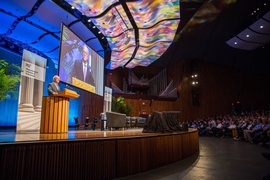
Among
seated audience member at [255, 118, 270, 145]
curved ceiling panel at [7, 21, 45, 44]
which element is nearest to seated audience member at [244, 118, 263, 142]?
seated audience member at [255, 118, 270, 145]

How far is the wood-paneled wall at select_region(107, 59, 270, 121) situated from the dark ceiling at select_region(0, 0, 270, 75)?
2.28 ft

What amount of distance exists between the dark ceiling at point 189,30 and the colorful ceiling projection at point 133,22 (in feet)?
1.79

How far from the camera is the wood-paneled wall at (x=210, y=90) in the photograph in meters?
13.4

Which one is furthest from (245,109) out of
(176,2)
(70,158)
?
(70,158)

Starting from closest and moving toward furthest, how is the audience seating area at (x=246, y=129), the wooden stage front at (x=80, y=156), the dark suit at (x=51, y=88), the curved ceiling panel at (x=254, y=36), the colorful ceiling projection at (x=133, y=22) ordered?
the wooden stage front at (x=80, y=156) → the dark suit at (x=51, y=88) → the audience seating area at (x=246, y=129) → the colorful ceiling projection at (x=133, y=22) → the curved ceiling panel at (x=254, y=36)

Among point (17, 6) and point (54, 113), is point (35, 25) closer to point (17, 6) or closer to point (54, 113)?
point (17, 6)

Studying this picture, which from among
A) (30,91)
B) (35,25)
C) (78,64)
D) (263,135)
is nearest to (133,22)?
(78,64)

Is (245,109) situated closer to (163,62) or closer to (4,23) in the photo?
(163,62)

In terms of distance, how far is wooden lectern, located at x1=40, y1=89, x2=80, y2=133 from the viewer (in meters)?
2.90

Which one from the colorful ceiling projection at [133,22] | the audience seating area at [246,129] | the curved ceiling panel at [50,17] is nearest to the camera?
the curved ceiling panel at [50,17]

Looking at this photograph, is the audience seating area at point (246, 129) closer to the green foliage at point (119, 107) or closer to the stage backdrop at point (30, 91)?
the green foliage at point (119, 107)

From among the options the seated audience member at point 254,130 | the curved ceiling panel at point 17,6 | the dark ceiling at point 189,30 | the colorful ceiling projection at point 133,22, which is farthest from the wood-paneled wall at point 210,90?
the curved ceiling panel at point 17,6

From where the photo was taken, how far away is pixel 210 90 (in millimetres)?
14125

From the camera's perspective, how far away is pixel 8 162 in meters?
1.54
